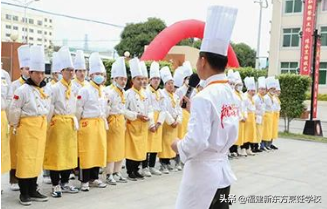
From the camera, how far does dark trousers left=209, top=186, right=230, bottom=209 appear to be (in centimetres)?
263

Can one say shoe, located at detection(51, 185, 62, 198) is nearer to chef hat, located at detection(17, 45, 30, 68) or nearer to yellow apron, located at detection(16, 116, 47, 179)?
yellow apron, located at detection(16, 116, 47, 179)

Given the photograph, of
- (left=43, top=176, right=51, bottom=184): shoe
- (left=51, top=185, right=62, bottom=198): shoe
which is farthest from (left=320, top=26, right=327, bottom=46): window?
(left=51, top=185, right=62, bottom=198): shoe

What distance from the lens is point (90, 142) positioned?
5430 mm

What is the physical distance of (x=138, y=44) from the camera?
37656 millimetres

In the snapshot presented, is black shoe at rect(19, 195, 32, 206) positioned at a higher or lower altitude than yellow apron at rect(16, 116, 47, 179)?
lower

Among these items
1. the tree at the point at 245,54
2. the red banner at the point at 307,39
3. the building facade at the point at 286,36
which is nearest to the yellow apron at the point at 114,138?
the red banner at the point at 307,39

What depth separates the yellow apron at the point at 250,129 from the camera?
8.89 metres

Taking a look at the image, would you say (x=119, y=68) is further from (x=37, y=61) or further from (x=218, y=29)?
(x=218, y=29)

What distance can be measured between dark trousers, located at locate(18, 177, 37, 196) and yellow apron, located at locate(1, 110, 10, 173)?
0.27 m

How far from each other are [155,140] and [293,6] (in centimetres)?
2473

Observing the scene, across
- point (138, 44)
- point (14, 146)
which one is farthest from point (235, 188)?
point (138, 44)

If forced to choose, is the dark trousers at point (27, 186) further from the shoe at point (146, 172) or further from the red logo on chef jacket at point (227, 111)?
the red logo on chef jacket at point (227, 111)

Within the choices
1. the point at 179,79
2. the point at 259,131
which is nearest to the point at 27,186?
the point at 179,79

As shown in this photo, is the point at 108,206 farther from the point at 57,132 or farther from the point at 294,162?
the point at 294,162
